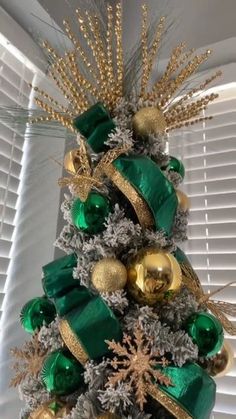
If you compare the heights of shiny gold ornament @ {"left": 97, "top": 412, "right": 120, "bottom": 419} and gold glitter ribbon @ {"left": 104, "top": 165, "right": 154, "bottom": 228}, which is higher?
gold glitter ribbon @ {"left": 104, "top": 165, "right": 154, "bottom": 228}

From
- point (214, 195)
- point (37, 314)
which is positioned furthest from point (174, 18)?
point (37, 314)

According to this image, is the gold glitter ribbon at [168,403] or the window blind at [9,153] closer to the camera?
the gold glitter ribbon at [168,403]

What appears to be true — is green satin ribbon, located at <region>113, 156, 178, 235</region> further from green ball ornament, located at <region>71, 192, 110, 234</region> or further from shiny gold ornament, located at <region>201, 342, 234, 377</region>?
shiny gold ornament, located at <region>201, 342, 234, 377</region>

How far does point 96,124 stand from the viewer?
519 millimetres

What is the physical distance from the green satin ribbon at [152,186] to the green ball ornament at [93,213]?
44 mm

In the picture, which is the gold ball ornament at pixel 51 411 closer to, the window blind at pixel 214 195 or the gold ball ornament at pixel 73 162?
the gold ball ornament at pixel 73 162

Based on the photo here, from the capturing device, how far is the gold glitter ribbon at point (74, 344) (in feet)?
1.44

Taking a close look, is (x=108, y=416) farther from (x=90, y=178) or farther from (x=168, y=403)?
(x=90, y=178)

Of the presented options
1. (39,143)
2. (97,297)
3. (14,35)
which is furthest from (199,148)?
(97,297)

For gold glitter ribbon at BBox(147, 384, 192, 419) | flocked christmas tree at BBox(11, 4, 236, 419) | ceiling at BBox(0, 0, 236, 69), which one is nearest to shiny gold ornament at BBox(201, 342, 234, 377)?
flocked christmas tree at BBox(11, 4, 236, 419)

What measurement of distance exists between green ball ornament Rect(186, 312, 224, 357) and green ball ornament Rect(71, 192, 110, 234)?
16cm

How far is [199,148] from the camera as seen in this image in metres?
0.99

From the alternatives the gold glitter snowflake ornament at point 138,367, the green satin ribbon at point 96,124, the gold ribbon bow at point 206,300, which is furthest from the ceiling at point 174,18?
the gold glitter snowflake ornament at point 138,367

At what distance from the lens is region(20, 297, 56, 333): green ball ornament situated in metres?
0.55
